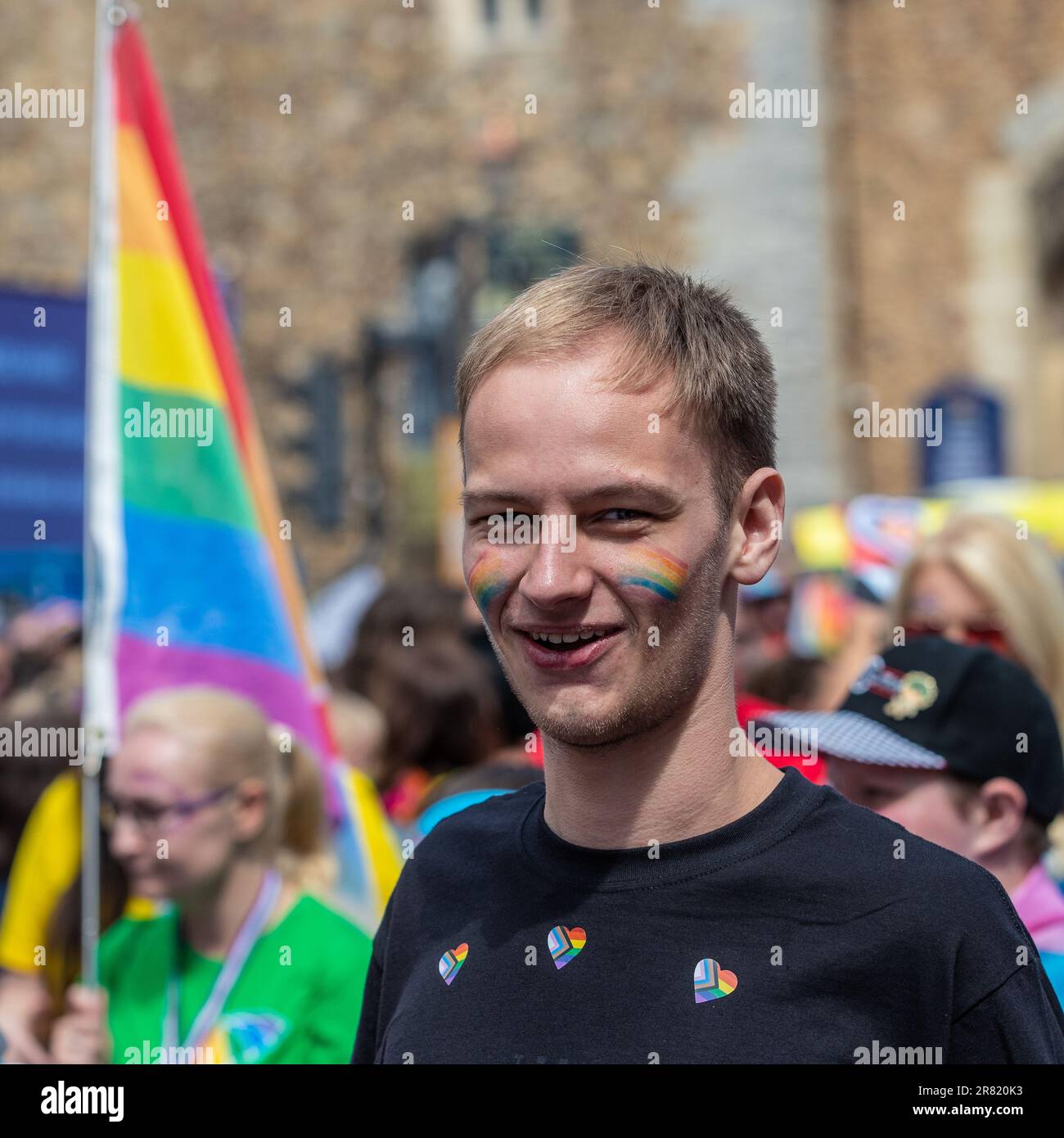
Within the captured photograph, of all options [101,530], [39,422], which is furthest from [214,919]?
[39,422]

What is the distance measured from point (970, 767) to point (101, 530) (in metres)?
1.85

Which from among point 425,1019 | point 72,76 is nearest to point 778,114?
point 72,76

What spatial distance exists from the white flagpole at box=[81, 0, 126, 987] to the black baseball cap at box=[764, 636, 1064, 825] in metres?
1.36

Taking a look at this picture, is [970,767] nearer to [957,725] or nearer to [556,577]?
[957,725]

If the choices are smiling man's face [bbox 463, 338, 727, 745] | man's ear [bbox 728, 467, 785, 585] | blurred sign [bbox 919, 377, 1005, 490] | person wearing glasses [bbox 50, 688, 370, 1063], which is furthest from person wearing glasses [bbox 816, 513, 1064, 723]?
blurred sign [bbox 919, 377, 1005, 490]

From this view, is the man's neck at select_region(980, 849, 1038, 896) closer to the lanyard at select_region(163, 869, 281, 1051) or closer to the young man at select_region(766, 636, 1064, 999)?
the young man at select_region(766, 636, 1064, 999)

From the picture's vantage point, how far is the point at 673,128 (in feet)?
49.4

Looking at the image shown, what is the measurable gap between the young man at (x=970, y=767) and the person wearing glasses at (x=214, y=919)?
0.93 metres

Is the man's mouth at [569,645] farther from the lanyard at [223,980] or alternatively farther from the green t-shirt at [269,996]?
the lanyard at [223,980]

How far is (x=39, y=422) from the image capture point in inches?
195

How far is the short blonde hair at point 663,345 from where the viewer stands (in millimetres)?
1405

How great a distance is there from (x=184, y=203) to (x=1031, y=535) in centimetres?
212

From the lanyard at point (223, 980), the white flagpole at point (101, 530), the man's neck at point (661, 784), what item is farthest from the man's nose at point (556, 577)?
the white flagpole at point (101, 530)
